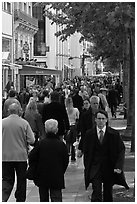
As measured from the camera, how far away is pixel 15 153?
9.73 meters

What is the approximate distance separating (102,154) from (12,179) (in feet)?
5.69

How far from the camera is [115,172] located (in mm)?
9133

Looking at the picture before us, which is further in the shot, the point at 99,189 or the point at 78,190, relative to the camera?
the point at 78,190

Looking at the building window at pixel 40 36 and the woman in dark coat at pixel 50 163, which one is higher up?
the building window at pixel 40 36

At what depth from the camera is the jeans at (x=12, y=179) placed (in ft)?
32.1

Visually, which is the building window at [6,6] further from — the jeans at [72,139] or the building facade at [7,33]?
the jeans at [72,139]

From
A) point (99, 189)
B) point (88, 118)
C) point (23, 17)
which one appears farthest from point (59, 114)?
point (23, 17)

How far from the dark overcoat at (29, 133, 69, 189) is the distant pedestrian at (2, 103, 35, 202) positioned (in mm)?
1065

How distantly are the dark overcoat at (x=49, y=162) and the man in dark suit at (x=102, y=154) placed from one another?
0.66 meters

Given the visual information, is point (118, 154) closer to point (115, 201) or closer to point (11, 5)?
point (115, 201)

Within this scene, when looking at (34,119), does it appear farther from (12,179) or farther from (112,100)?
(112,100)

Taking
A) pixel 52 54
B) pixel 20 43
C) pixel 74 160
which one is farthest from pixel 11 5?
pixel 74 160

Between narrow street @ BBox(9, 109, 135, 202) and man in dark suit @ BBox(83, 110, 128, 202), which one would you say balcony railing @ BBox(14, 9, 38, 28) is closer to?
narrow street @ BBox(9, 109, 135, 202)

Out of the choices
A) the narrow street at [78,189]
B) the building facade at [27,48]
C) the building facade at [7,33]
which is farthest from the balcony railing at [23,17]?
the narrow street at [78,189]
